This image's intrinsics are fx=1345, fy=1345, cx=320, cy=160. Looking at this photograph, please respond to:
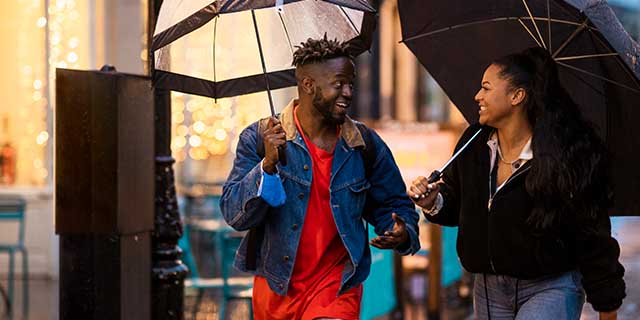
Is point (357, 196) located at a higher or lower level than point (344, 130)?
lower

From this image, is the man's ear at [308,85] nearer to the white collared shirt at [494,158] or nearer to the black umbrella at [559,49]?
the white collared shirt at [494,158]

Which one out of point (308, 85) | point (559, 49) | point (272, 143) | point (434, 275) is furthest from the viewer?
point (434, 275)

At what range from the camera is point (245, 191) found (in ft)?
17.7

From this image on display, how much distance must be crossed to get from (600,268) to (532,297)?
306 mm

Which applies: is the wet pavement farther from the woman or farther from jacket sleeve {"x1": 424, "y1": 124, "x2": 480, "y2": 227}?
the woman

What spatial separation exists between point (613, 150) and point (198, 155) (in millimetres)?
12965

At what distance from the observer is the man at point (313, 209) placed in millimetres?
5457

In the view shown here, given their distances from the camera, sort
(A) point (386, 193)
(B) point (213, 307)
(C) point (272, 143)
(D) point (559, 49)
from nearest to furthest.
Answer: (C) point (272, 143), (A) point (386, 193), (D) point (559, 49), (B) point (213, 307)

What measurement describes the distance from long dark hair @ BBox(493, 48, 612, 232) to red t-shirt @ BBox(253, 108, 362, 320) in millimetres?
817

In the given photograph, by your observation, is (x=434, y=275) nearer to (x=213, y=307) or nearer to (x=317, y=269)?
(x=213, y=307)

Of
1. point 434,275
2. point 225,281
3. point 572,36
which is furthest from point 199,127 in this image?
point 572,36

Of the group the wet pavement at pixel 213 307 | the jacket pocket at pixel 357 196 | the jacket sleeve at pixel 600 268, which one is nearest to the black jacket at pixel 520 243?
A: the jacket sleeve at pixel 600 268

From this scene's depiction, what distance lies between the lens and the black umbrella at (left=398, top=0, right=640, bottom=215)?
18.6 feet

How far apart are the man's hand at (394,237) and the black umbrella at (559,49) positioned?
42.0 inches
